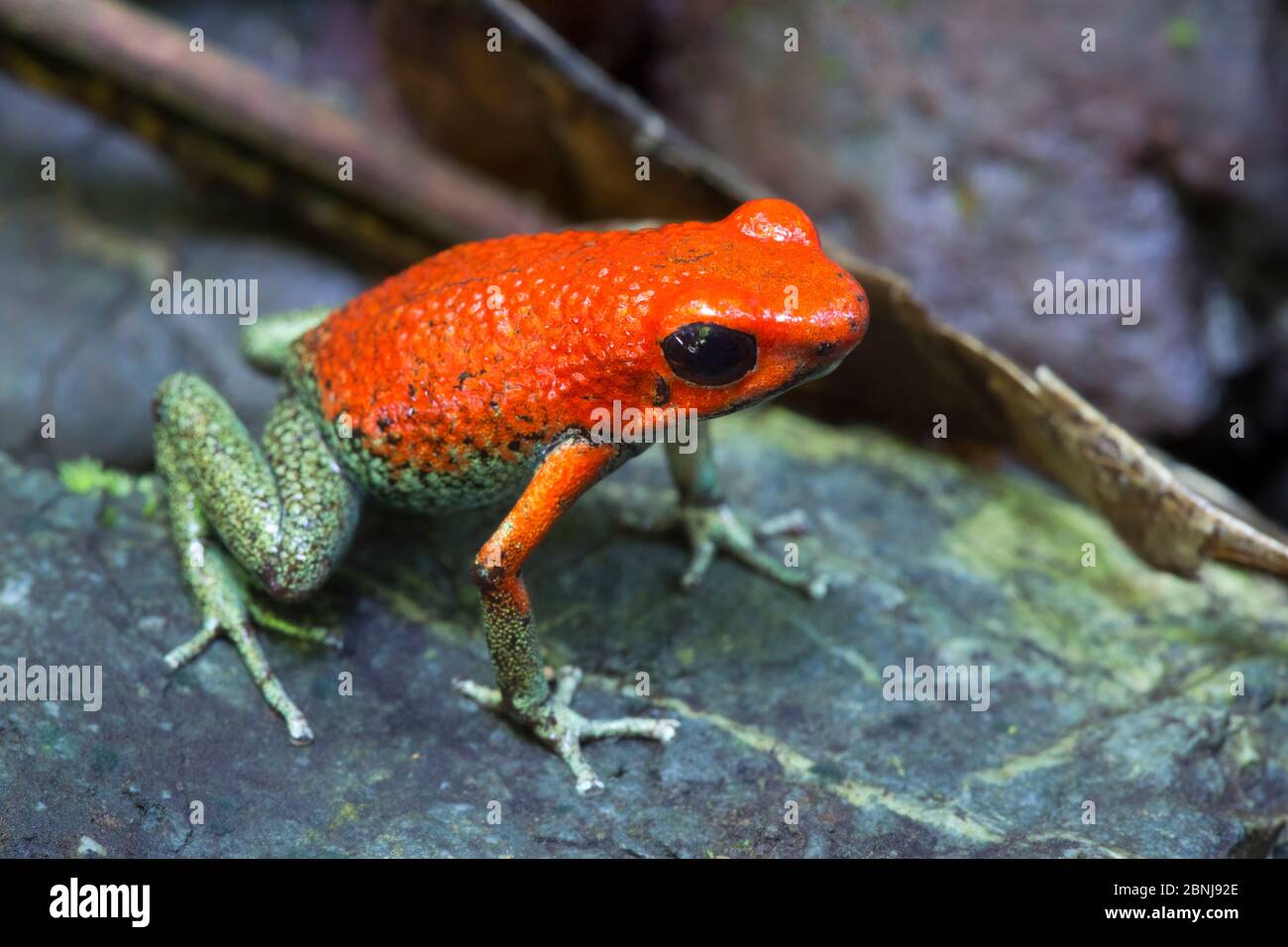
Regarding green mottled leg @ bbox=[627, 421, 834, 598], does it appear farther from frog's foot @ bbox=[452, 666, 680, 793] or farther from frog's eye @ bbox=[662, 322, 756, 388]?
frog's eye @ bbox=[662, 322, 756, 388]

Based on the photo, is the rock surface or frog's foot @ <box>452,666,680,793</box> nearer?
the rock surface

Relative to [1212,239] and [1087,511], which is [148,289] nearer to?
[1087,511]

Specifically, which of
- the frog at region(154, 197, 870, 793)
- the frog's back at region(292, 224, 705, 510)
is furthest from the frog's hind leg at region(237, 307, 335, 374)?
the frog's back at region(292, 224, 705, 510)

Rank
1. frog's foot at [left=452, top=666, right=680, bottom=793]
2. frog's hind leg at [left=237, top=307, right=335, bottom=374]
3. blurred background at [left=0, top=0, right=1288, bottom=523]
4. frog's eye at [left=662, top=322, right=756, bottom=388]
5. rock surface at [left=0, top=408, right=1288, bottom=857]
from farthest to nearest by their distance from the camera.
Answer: blurred background at [left=0, top=0, right=1288, bottom=523]
frog's hind leg at [left=237, top=307, right=335, bottom=374]
frog's foot at [left=452, top=666, right=680, bottom=793]
rock surface at [left=0, top=408, right=1288, bottom=857]
frog's eye at [left=662, top=322, right=756, bottom=388]

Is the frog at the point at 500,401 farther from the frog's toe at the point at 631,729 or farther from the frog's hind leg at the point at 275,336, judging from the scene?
the frog's hind leg at the point at 275,336

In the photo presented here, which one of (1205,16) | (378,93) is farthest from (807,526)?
(378,93)

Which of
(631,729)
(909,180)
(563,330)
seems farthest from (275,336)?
(909,180)

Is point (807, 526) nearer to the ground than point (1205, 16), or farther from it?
nearer to the ground
